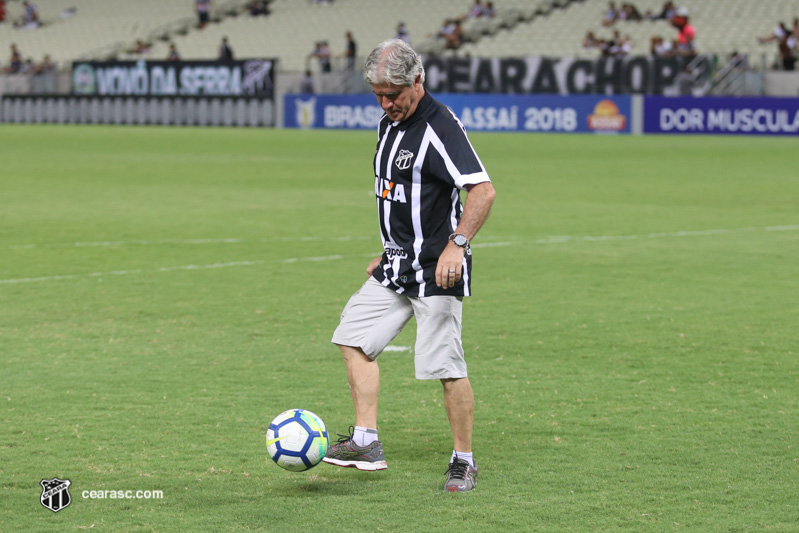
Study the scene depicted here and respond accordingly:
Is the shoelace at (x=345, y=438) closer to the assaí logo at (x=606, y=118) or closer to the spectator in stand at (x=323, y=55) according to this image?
the assaí logo at (x=606, y=118)

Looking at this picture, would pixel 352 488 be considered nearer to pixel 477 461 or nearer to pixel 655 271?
pixel 477 461

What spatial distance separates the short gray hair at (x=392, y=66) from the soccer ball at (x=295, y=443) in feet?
4.78

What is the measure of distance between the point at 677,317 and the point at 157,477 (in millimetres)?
5097

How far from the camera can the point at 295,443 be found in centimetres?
505

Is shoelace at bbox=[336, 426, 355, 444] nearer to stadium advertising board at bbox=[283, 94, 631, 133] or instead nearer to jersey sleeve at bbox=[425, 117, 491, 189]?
jersey sleeve at bbox=[425, 117, 491, 189]

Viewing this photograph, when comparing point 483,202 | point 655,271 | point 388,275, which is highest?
point 483,202

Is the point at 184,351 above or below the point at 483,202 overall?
below

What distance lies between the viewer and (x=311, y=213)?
1675 cm

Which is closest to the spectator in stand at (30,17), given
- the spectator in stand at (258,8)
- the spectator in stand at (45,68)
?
the spectator in stand at (45,68)

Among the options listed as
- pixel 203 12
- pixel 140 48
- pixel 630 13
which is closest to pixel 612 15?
pixel 630 13

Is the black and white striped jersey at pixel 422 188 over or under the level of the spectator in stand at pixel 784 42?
under

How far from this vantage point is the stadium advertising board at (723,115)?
116ft

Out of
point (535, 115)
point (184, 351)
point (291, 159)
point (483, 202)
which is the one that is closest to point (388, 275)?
point (483, 202)

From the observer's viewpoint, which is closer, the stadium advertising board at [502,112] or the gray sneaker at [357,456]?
the gray sneaker at [357,456]
